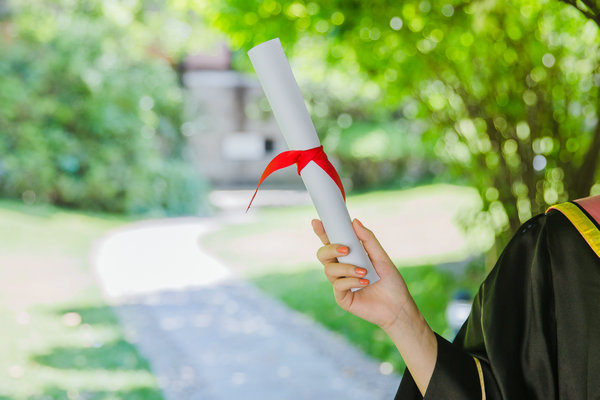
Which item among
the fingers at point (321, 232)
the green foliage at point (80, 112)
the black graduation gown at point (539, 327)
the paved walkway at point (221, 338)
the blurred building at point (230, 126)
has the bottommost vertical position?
the black graduation gown at point (539, 327)

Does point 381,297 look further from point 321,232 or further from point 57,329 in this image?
point 57,329

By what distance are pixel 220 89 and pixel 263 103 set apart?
1601mm

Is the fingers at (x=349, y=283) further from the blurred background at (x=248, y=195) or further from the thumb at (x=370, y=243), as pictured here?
the blurred background at (x=248, y=195)

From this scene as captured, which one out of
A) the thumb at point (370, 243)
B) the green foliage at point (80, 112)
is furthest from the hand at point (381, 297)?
the green foliage at point (80, 112)

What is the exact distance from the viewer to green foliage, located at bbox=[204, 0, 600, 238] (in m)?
3.64

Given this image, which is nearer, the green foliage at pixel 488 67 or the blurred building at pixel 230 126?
the green foliage at pixel 488 67

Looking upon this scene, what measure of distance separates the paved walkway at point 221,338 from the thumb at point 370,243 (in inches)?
144

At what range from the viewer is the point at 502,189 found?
4.48m

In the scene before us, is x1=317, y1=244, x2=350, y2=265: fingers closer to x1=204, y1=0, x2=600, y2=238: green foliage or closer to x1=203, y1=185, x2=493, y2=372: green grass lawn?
x1=204, y1=0, x2=600, y2=238: green foliage

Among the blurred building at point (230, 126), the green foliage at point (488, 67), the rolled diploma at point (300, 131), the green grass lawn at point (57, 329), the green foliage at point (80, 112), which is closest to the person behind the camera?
the rolled diploma at point (300, 131)

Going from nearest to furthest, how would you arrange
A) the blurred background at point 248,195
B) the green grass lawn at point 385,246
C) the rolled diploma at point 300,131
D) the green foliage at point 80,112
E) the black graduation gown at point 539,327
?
1. the rolled diploma at point 300,131
2. the black graduation gown at point 539,327
3. the blurred background at point 248,195
4. the green grass lawn at point 385,246
5. the green foliage at point 80,112

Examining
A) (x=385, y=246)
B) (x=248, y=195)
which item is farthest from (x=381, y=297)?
(x=248, y=195)

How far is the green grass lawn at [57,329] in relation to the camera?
484 cm

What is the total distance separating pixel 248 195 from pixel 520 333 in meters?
18.6
